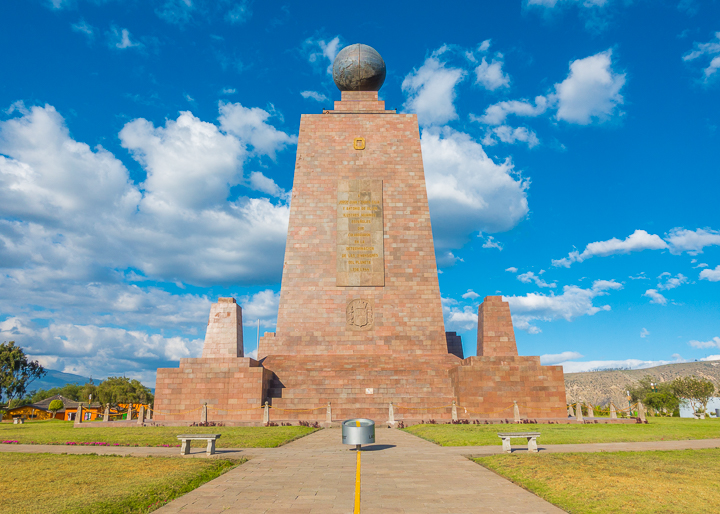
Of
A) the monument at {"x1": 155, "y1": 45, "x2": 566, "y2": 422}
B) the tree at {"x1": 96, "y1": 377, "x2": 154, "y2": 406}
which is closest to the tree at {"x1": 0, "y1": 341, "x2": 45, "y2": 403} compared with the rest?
the tree at {"x1": 96, "y1": 377, "x2": 154, "y2": 406}

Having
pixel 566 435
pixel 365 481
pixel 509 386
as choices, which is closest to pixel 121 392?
pixel 509 386

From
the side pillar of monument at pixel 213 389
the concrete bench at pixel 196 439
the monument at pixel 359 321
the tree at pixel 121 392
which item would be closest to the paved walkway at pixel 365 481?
the concrete bench at pixel 196 439

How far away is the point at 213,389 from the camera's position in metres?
22.0

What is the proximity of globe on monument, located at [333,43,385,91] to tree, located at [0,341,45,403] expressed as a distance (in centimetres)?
4770

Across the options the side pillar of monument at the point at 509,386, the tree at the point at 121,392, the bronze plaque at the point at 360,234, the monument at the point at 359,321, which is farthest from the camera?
the tree at the point at 121,392

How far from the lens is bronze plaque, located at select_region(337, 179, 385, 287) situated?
28.2 m

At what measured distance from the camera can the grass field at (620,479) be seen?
588 cm

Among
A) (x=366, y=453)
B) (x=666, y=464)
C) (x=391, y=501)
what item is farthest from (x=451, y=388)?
(x=391, y=501)

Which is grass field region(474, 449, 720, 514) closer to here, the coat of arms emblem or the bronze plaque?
the coat of arms emblem

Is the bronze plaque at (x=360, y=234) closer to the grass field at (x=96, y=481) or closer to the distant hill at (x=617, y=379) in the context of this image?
the grass field at (x=96, y=481)

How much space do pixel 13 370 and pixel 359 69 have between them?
5054 centimetres

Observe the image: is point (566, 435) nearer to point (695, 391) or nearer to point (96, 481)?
point (96, 481)

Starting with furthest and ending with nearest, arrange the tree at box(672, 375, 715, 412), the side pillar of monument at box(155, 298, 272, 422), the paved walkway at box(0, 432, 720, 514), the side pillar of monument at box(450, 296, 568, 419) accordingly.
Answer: the tree at box(672, 375, 715, 412) < the side pillar of monument at box(450, 296, 568, 419) < the side pillar of monument at box(155, 298, 272, 422) < the paved walkway at box(0, 432, 720, 514)

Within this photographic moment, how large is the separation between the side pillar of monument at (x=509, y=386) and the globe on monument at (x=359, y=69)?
2097 cm
